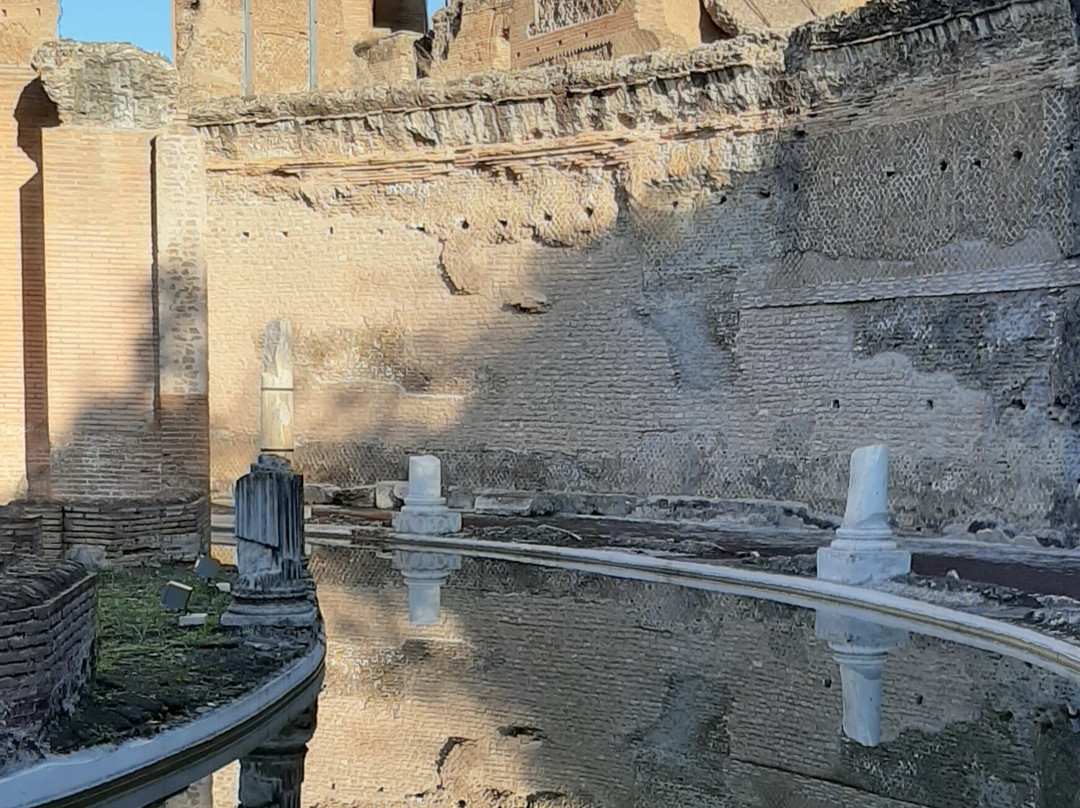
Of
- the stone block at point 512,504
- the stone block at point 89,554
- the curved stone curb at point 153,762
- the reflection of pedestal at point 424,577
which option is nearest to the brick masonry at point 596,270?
the stone block at point 512,504

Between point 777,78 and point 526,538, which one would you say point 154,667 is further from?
point 777,78

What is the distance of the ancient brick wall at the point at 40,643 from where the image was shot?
13.7 ft

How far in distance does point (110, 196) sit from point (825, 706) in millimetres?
6075

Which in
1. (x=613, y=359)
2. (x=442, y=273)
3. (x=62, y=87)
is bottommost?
(x=613, y=359)

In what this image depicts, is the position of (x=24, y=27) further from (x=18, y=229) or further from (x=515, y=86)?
(x=515, y=86)

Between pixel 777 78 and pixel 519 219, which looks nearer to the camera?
pixel 777 78

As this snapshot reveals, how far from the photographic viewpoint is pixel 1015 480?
10453 millimetres

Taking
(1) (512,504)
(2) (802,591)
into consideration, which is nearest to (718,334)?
(1) (512,504)

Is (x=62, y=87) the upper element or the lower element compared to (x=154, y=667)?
upper

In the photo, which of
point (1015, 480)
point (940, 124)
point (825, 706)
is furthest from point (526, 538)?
point (825, 706)

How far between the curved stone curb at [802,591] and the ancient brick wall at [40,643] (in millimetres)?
3861

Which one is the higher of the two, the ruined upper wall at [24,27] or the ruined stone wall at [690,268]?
the ruined upper wall at [24,27]

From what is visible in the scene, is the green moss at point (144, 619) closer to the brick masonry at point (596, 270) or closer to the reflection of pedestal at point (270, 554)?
the reflection of pedestal at point (270, 554)

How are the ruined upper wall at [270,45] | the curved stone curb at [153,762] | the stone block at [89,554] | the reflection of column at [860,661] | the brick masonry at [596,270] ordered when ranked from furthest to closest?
the ruined upper wall at [270,45]
the brick masonry at [596,270]
the stone block at [89,554]
the reflection of column at [860,661]
the curved stone curb at [153,762]
